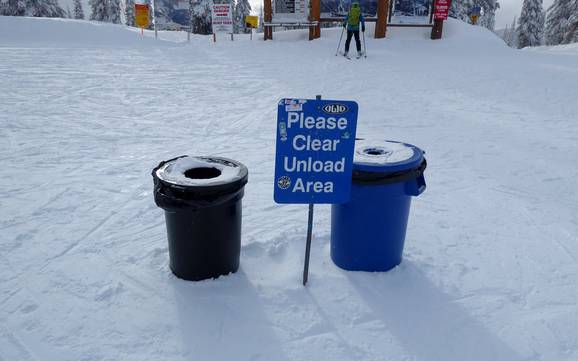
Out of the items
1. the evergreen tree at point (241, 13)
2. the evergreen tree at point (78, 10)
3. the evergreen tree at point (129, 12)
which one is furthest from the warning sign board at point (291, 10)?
the evergreen tree at point (78, 10)

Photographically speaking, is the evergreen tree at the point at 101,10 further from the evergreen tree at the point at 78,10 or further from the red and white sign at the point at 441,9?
the red and white sign at the point at 441,9

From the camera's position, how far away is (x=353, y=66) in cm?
1375

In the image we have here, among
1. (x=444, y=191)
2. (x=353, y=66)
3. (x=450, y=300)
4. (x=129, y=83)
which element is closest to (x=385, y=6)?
(x=353, y=66)

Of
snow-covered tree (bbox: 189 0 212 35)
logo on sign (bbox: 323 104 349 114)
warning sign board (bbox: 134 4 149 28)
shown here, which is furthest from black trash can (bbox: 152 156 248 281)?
snow-covered tree (bbox: 189 0 212 35)

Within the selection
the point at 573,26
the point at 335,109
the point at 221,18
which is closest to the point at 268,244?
the point at 335,109

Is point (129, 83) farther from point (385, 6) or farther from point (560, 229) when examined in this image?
point (385, 6)

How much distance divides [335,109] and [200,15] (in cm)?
3067

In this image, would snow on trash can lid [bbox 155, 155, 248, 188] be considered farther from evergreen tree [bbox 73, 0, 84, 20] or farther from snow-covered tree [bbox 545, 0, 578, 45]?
evergreen tree [bbox 73, 0, 84, 20]

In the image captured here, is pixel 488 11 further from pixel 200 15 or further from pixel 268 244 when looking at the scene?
pixel 268 244

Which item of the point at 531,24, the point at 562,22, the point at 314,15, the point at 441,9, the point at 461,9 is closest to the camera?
the point at 441,9

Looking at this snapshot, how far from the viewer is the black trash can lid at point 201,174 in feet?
8.46

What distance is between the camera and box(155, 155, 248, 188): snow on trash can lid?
2615 millimetres

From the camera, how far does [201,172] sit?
2.99 meters

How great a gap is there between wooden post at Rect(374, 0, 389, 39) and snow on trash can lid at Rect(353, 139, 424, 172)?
16.8 meters
